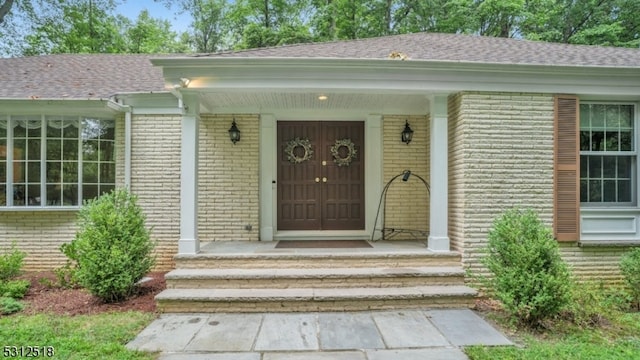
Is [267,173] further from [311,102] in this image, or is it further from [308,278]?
[308,278]

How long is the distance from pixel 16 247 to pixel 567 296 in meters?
7.75

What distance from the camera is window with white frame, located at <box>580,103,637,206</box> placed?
16.1 feet

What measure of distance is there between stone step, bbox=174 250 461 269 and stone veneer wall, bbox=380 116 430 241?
1536 millimetres

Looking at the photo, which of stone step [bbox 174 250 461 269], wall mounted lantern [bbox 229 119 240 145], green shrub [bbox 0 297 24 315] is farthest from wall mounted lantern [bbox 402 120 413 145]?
green shrub [bbox 0 297 24 315]

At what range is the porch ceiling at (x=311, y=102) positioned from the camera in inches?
197

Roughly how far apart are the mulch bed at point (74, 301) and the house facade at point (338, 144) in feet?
2.54

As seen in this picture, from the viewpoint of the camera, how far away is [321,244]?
18.3 feet

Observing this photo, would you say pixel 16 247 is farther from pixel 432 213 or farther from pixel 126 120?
pixel 432 213

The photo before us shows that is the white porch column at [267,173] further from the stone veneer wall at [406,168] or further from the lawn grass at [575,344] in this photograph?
the lawn grass at [575,344]

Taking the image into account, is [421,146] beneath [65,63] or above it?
beneath

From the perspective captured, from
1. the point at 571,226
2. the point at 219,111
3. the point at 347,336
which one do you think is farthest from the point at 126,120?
the point at 571,226

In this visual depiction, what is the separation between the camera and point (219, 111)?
5879 millimetres

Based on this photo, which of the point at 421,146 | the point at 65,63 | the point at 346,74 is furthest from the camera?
the point at 65,63

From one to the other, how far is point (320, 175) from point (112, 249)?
341 centimetres
